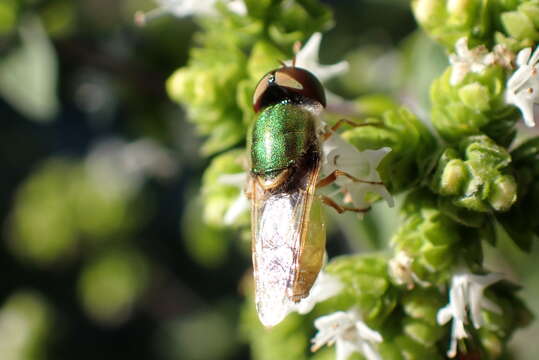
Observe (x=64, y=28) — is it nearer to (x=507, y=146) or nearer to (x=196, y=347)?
(x=196, y=347)

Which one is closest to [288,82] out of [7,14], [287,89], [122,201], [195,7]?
[287,89]

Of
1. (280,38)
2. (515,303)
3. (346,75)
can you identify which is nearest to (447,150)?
(515,303)

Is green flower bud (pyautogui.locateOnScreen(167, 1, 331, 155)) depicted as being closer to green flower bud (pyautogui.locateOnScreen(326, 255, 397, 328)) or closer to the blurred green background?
green flower bud (pyautogui.locateOnScreen(326, 255, 397, 328))

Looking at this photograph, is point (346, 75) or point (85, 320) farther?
point (85, 320)

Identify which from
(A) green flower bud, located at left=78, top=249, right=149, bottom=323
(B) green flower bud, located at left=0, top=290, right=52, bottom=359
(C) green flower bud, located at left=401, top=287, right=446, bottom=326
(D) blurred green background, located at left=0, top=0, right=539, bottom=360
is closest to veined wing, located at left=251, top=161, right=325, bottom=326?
(C) green flower bud, located at left=401, top=287, right=446, bottom=326

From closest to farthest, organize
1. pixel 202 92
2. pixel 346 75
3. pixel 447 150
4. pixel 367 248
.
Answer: pixel 447 150 < pixel 202 92 < pixel 367 248 < pixel 346 75

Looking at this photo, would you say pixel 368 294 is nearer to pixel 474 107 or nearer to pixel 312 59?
pixel 474 107
